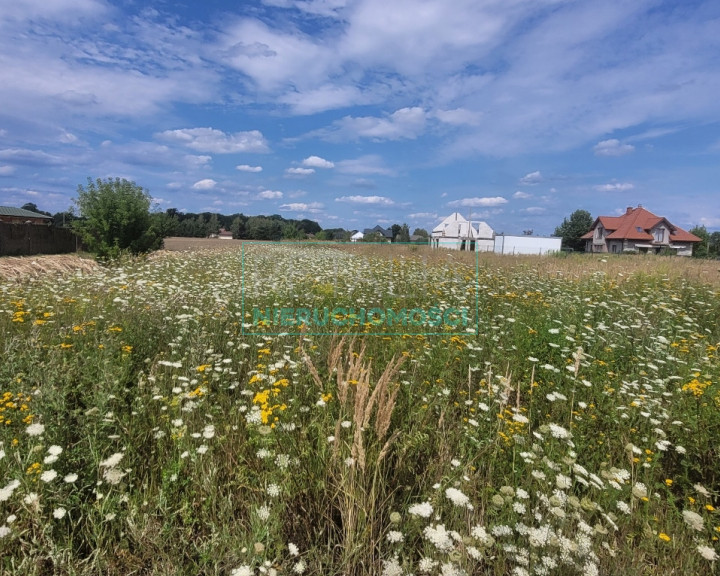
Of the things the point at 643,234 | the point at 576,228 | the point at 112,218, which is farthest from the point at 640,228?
the point at 112,218

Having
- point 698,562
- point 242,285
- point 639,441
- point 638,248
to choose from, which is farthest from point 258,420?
point 638,248

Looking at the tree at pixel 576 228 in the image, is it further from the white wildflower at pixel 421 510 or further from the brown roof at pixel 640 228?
the white wildflower at pixel 421 510

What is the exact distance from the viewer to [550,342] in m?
4.23

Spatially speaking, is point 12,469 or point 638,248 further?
point 638,248

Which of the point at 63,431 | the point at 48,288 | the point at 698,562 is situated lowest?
the point at 698,562

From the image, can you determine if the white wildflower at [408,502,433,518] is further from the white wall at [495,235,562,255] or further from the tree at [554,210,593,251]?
the tree at [554,210,593,251]

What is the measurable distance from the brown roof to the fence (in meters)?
62.8

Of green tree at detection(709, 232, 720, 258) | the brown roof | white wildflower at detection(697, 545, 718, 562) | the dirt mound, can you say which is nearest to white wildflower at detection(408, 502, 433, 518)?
white wildflower at detection(697, 545, 718, 562)

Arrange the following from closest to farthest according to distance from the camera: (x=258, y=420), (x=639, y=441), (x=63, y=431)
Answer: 1. (x=63, y=431)
2. (x=258, y=420)
3. (x=639, y=441)

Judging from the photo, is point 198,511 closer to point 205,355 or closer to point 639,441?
point 205,355

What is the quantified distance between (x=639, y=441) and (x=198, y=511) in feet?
10.1

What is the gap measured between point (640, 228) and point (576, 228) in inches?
896

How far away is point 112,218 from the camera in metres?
15.4

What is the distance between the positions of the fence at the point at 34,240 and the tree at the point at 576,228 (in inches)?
3015
